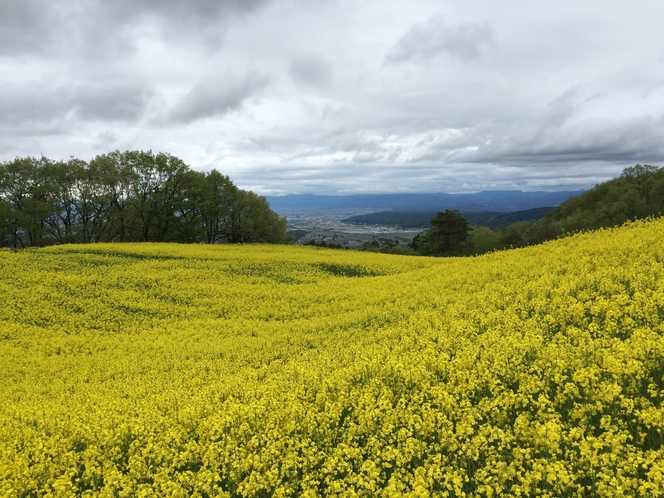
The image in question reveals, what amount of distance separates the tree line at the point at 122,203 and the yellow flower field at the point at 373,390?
Result: 34.4 m

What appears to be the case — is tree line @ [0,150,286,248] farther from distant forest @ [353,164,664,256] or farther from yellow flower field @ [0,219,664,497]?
yellow flower field @ [0,219,664,497]

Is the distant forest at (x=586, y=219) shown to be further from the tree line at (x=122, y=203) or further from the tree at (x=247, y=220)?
the tree line at (x=122, y=203)

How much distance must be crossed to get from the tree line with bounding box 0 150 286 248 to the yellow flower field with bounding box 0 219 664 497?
3443 centimetres

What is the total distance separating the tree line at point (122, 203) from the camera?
4822 centimetres

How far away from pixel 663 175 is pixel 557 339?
3183 inches

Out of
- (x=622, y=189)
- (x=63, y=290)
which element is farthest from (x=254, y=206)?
(x=622, y=189)

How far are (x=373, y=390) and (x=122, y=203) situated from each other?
176 ft

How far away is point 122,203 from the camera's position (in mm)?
52062

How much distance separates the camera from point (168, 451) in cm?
609

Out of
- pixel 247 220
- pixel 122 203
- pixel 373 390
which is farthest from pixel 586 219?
pixel 373 390

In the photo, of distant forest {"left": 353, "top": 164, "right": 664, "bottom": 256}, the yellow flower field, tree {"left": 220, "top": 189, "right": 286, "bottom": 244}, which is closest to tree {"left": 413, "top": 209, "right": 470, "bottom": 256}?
distant forest {"left": 353, "top": 164, "right": 664, "bottom": 256}

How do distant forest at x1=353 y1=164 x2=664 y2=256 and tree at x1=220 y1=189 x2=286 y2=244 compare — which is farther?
distant forest at x1=353 y1=164 x2=664 y2=256

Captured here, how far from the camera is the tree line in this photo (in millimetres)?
48219

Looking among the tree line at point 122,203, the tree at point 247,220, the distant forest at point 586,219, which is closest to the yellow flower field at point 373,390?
the tree line at point 122,203
